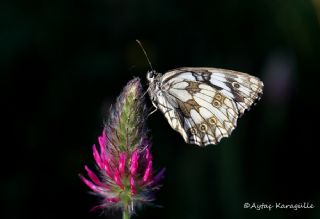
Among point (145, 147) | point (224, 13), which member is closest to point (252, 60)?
point (224, 13)

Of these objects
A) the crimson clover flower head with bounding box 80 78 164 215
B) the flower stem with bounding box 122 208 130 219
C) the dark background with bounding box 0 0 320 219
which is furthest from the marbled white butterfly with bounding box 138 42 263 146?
the dark background with bounding box 0 0 320 219

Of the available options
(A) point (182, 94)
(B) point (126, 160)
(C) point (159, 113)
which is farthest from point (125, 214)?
(C) point (159, 113)

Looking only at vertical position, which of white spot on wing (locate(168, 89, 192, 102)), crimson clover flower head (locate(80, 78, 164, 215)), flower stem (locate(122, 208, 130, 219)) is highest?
white spot on wing (locate(168, 89, 192, 102))

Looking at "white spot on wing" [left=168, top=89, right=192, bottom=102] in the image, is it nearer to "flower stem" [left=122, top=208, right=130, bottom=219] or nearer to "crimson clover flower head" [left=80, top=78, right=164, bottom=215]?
"crimson clover flower head" [left=80, top=78, right=164, bottom=215]

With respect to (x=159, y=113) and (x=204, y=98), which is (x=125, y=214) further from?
Result: (x=159, y=113)

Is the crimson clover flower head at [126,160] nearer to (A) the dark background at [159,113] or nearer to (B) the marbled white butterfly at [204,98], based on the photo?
(B) the marbled white butterfly at [204,98]

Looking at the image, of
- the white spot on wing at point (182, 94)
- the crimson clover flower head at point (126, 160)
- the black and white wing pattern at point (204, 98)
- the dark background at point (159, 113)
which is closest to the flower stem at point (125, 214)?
the crimson clover flower head at point (126, 160)

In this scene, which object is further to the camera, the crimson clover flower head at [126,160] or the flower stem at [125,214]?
the crimson clover flower head at [126,160]
